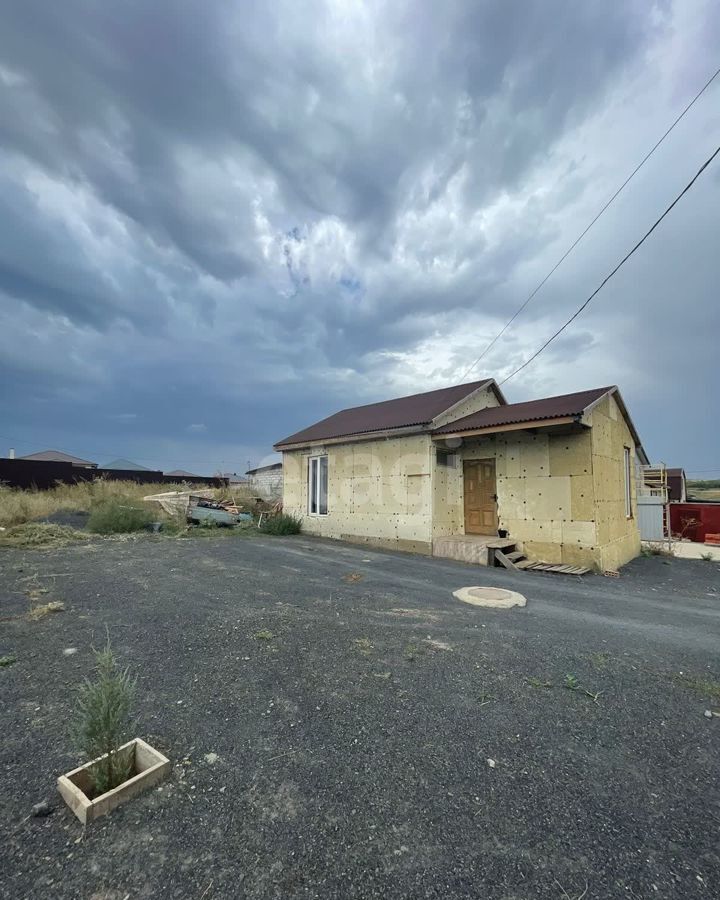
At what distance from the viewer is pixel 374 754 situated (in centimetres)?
262

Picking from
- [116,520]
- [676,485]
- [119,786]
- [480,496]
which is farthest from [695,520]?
[116,520]

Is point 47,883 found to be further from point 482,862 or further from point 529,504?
point 529,504

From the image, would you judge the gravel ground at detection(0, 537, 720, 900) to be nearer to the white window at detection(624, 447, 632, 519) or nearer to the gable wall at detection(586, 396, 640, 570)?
the gable wall at detection(586, 396, 640, 570)

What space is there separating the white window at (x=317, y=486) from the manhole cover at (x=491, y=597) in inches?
307

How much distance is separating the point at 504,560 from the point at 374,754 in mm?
7626

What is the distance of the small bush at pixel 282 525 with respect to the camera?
14262mm

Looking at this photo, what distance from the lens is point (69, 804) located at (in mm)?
2117

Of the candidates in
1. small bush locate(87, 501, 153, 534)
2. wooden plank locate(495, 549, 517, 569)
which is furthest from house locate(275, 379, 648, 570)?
small bush locate(87, 501, 153, 534)

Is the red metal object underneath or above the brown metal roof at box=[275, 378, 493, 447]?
underneath

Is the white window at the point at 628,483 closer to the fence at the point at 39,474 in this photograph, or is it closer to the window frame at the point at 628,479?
the window frame at the point at 628,479

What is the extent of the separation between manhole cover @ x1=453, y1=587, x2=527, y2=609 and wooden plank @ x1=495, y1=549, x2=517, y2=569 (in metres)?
2.58

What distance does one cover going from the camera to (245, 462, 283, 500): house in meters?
25.1

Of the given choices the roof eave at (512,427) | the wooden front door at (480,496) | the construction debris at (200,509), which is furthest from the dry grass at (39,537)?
the wooden front door at (480,496)

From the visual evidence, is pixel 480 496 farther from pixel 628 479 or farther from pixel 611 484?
pixel 628 479
